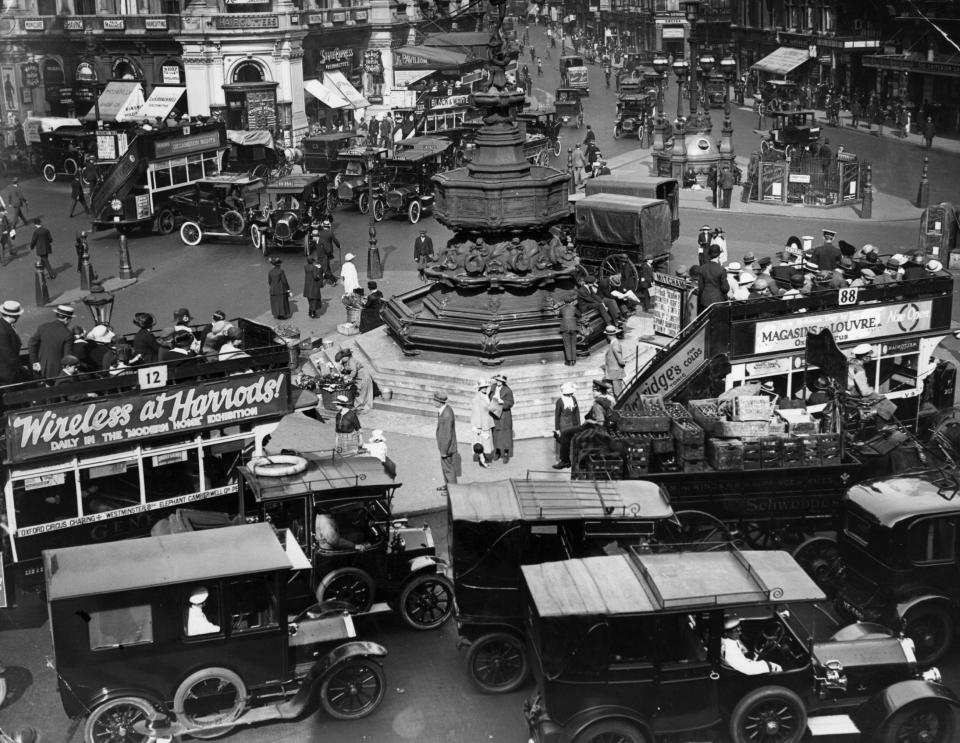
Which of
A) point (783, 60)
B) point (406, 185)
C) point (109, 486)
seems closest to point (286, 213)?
point (406, 185)

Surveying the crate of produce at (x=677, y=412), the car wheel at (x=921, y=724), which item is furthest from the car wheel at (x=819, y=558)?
the car wheel at (x=921, y=724)

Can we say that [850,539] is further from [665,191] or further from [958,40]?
[958,40]

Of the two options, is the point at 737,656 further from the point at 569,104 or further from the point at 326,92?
the point at 569,104

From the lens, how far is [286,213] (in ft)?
117

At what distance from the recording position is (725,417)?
1678cm

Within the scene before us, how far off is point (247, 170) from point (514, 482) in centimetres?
3057

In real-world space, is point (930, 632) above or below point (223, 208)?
below

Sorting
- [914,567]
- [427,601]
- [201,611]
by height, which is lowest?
[427,601]

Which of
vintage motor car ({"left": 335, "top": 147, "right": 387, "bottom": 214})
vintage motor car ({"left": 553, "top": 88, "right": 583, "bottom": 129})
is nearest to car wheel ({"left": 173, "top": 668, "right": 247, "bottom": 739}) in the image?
vintage motor car ({"left": 335, "top": 147, "right": 387, "bottom": 214})

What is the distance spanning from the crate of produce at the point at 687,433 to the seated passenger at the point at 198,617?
6729mm

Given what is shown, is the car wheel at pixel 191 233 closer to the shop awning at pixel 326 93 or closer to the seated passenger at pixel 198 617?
the shop awning at pixel 326 93

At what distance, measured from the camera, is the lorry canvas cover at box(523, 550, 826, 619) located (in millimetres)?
11430

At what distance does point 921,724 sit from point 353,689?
5531mm

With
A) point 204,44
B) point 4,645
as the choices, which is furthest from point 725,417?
point 204,44
